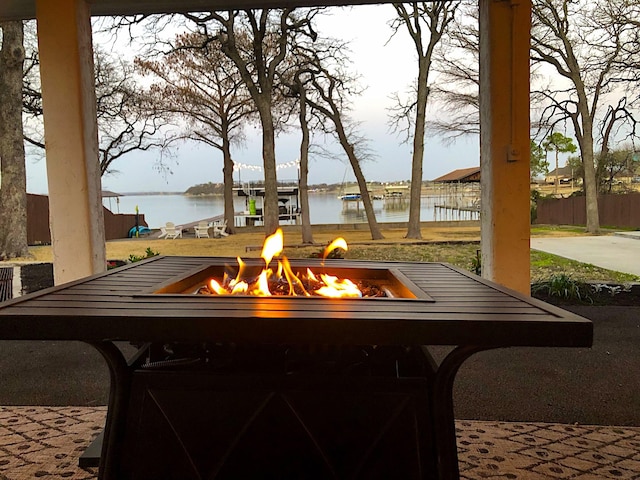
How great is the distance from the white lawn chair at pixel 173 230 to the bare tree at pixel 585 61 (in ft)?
9.44

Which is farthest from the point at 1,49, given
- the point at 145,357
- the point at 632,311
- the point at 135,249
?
the point at 632,311

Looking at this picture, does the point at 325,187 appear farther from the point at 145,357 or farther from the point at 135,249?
the point at 145,357

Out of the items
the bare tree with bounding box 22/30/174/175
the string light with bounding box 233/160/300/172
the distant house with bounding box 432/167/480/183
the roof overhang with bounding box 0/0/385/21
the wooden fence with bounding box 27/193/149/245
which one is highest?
the roof overhang with bounding box 0/0/385/21

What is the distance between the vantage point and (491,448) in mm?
1887

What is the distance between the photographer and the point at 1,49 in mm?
3807

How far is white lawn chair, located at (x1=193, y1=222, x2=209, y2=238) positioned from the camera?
3696 millimetres

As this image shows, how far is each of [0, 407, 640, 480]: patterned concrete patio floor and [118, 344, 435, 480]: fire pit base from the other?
53 cm

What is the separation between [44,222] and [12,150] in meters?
0.58

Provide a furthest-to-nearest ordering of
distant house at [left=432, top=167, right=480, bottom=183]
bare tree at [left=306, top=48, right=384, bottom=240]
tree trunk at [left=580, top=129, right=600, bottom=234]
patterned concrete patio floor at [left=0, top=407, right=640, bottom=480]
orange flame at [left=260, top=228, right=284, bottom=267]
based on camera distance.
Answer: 1. tree trunk at [left=580, top=129, right=600, bottom=234]
2. bare tree at [left=306, top=48, right=384, bottom=240]
3. distant house at [left=432, top=167, right=480, bottom=183]
4. orange flame at [left=260, top=228, right=284, bottom=267]
5. patterned concrete patio floor at [left=0, top=407, right=640, bottom=480]

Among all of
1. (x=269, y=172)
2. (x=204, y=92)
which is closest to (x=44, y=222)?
(x=204, y=92)

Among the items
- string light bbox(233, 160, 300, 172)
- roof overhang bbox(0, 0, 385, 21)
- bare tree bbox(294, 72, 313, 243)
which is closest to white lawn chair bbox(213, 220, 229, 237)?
string light bbox(233, 160, 300, 172)

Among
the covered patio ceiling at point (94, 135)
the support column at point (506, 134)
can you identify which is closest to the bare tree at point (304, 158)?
the covered patio ceiling at point (94, 135)

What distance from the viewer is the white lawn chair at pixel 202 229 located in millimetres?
3696

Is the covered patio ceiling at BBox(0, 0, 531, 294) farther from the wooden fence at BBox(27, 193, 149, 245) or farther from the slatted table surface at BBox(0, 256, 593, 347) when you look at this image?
the slatted table surface at BBox(0, 256, 593, 347)
